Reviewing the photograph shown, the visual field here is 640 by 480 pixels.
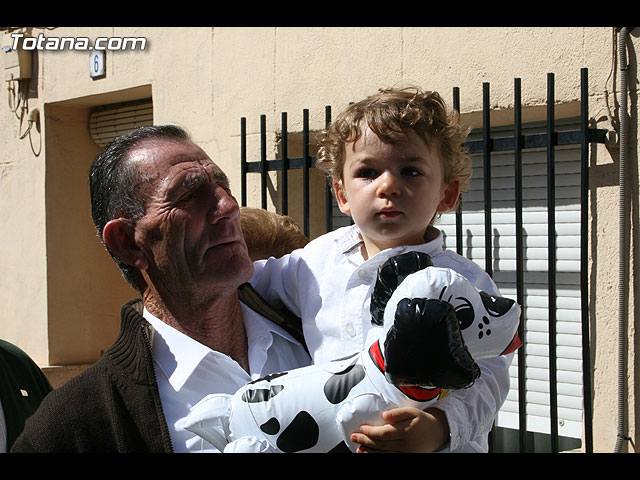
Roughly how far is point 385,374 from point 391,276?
0.23 metres

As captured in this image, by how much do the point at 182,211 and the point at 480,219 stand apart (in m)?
3.16

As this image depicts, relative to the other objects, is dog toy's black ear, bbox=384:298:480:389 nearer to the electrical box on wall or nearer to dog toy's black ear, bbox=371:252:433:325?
dog toy's black ear, bbox=371:252:433:325

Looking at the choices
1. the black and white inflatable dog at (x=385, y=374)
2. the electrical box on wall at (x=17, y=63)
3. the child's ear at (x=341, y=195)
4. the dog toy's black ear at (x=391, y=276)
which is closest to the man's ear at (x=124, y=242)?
the black and white inflatable dog at (x=385, y=374)

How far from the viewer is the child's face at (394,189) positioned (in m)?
1.93

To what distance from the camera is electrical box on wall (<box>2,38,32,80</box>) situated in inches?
296

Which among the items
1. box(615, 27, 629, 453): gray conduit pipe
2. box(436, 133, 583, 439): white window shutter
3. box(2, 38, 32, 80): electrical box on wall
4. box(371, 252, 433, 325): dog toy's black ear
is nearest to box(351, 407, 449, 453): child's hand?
box(371, 252, 433, 325): dog toy's black ear

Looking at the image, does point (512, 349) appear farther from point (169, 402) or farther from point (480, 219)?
point (480, 219)

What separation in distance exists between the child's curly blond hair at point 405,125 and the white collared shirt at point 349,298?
0.25 metres

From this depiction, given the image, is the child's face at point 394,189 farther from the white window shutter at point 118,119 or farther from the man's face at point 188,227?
the white window shutter at point 118,119

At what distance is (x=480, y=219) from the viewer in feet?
15.6

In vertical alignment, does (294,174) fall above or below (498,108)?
below

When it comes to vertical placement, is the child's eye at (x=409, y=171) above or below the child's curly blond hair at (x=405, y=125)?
below

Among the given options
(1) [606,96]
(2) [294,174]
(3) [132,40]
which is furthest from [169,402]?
(3) [132,40]

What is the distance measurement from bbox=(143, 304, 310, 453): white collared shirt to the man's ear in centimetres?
16
